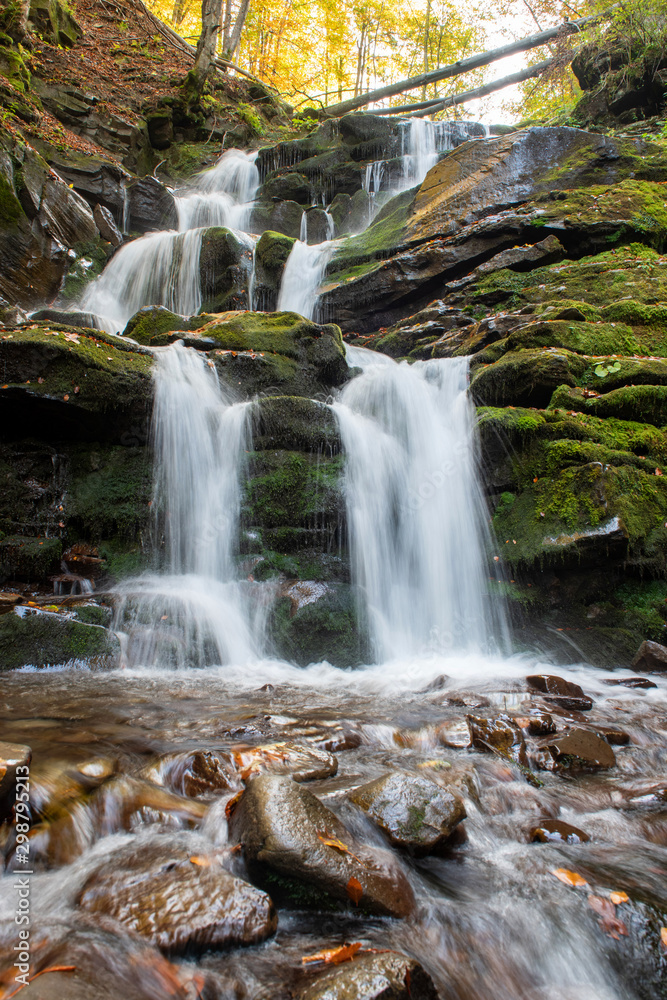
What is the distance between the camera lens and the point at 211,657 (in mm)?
5238

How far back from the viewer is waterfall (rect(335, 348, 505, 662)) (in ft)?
20.0

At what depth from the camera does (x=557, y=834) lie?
96.8 inches

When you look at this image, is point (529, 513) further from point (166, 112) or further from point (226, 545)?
point (166, 112)

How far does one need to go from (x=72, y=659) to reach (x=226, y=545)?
7.37ft

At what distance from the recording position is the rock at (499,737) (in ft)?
10.4

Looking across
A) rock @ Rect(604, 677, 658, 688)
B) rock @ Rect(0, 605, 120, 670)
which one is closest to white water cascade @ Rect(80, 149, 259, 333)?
rock @ Rect(0, 605, 120, 670)

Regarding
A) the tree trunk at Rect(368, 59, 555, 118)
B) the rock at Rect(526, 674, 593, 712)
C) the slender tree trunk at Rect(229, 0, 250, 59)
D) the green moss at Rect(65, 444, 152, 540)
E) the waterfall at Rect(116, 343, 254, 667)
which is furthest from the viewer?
the slender tree trunk at Rect(229, 0, 250, 59)

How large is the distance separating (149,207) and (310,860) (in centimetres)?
1771

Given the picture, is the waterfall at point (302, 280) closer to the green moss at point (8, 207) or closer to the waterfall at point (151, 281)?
the waterfall at point (151, 281)

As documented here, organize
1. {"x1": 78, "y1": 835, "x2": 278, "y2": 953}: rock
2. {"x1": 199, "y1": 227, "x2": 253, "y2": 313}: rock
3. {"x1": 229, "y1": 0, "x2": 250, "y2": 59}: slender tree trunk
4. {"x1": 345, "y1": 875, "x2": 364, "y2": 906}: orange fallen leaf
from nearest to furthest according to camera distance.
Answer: {"x1": 78, "y1": 835, "x2": 278, "y2": 953}: rock, {"x1": 345, "y1": 875, "x2": 364, "y2": 906}: orange fallen leaf, {"x1": 199, "y1": 227, "x2": 253, "y2": 313}: rock, {"x1": 229, "y1": 0, "x2": 250, "y2": 59}: slender tree trunk

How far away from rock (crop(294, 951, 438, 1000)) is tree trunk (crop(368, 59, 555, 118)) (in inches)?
962

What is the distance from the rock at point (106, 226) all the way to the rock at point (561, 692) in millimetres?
14675

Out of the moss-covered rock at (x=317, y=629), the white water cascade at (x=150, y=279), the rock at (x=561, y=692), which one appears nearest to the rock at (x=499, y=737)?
the rock at (x=561, y=692)

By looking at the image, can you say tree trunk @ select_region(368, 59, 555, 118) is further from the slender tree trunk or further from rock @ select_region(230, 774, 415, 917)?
rock @ select_region(230, 774, 415, 917)
